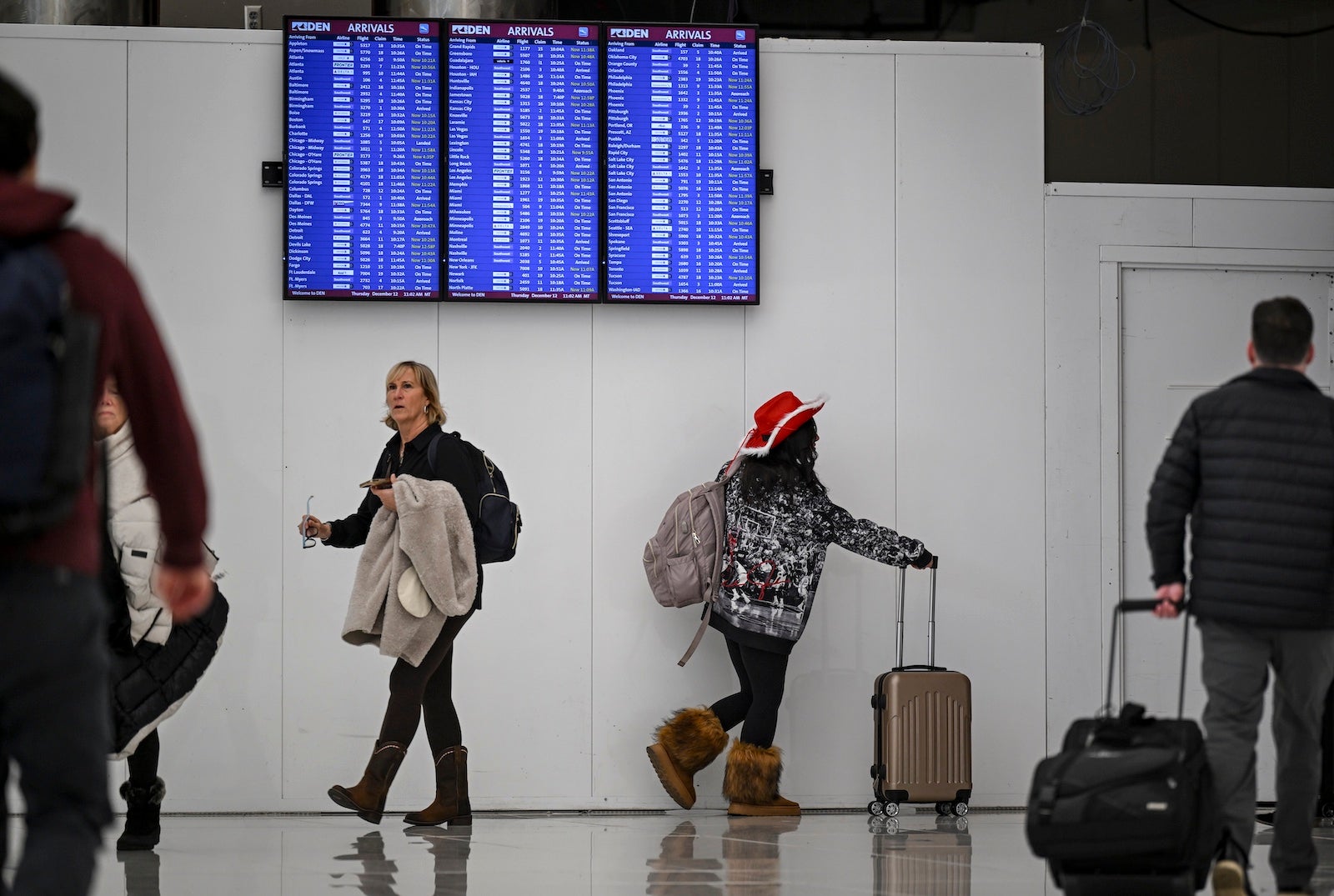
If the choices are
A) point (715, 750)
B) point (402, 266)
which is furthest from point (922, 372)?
point (402, 266)

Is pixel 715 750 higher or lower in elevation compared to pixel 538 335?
lower

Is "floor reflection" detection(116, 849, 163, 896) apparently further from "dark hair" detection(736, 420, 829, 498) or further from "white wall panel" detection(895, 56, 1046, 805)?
Result: "white wall panel" detection(895, 56, 1046, 805)

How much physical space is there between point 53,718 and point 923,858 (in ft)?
11.6

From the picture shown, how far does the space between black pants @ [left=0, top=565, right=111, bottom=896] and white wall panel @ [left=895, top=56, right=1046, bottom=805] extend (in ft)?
16.2

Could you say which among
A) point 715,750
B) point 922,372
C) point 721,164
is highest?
point 721,164

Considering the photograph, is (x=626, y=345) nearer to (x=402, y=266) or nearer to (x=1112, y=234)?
(x=402, y=266)

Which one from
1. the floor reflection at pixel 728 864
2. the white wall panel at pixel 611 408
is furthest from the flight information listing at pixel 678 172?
the floor reflection at pixel 728 864

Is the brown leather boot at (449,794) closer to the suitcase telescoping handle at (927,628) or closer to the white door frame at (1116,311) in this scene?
the suitcase telescoping handle at (927,628)

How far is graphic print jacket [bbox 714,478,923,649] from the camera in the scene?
6.21 m

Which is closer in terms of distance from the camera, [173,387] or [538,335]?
[173,387]

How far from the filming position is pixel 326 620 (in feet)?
21.4

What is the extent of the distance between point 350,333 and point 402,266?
1.26 ft

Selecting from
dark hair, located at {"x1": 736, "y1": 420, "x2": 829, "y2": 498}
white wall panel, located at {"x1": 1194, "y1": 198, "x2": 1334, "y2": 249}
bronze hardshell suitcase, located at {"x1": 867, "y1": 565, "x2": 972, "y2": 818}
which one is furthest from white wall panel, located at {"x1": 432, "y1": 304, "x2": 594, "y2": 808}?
white wall panel, located at {"x1": 1194, "y1": 198, "x2": 1334, "y2": 249}

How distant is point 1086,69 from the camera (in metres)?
7.14
